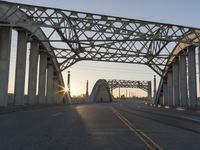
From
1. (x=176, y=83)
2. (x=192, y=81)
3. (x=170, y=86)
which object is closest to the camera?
(x=192, y=81)

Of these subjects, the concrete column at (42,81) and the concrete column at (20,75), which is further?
the concrete column at (42,81)

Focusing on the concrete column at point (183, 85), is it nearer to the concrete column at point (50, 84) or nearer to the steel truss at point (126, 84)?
the concrete column at point (50, 84)

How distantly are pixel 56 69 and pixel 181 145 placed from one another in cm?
5107

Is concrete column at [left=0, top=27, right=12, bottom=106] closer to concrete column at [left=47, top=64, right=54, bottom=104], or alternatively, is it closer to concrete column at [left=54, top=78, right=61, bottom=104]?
concrete column at [left=47, top=64, right=54, bottom=104]

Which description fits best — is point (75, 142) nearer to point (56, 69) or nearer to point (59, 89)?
point (56, 69)

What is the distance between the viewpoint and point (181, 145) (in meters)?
10.9

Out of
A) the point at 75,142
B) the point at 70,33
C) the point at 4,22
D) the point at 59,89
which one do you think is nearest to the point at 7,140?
the point at 75,142

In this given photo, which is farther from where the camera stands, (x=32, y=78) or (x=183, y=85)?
(x=183, y=85)

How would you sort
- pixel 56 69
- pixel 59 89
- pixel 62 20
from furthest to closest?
1. pixel 59 89
2. pixel 56 69
3. pixel 62 20

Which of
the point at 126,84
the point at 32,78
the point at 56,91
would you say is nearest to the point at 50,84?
the point at 56,91

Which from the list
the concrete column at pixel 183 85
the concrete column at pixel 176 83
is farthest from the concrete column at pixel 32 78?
the concrete column at pixel 176 83

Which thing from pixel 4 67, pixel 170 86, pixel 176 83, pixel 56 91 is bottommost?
pixel 56 91

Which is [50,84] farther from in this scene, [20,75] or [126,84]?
[126,84]

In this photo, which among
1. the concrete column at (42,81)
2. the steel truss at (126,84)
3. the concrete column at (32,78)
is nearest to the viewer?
the concrete column at (32,78)
